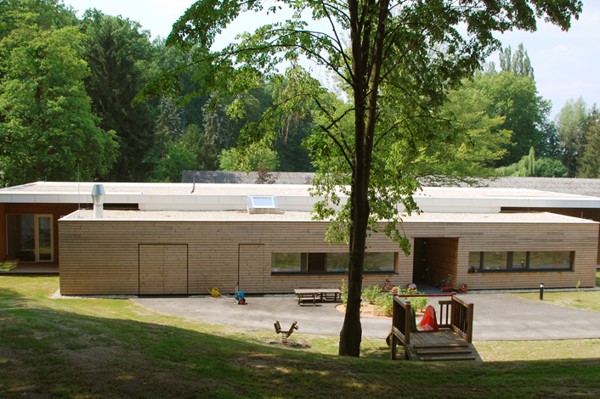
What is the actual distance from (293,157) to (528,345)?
54.9 metres

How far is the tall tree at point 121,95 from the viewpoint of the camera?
47344 mm

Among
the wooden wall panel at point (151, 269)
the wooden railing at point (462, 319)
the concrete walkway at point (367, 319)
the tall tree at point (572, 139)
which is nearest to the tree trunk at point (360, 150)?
the wooden railing at point (462, 319)

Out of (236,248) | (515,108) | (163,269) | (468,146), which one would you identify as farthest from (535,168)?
(163,269)

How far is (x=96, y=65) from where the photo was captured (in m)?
47.6

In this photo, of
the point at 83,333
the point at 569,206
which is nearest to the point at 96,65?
the point at 569,206

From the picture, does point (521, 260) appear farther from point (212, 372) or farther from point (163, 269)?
point (212, 372)

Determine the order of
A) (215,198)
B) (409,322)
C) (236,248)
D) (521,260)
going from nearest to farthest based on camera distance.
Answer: (409,322) → (236,248) → (521,260) → (215,198)

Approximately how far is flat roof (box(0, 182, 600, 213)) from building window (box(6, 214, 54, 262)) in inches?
51.3

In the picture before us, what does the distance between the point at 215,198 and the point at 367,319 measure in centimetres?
1011

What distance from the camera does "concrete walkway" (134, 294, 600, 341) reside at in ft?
56.4

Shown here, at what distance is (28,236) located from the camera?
25062 millimetres

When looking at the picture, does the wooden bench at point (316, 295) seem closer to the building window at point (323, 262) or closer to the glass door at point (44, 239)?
the building window at point (323, 262)

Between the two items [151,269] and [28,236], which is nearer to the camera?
[151,269]

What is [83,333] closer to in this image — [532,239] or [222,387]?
[222,387]
